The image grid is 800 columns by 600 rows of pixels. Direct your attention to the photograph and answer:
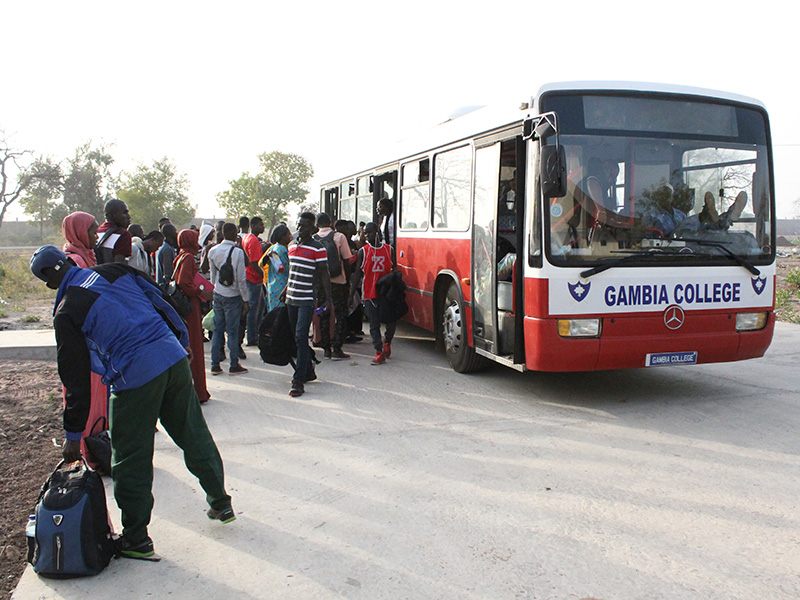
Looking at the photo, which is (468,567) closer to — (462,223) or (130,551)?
(130,551)

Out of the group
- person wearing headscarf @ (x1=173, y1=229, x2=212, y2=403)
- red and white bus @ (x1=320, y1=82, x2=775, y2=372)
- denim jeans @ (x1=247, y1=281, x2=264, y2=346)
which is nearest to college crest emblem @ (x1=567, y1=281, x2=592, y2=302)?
red and white bus @ (x1=320, y1=82, x2=775, y2=372)

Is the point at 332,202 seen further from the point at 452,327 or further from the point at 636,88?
the point at 636,88

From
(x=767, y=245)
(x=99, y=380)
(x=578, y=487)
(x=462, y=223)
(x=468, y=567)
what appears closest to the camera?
(x=468, y=567)

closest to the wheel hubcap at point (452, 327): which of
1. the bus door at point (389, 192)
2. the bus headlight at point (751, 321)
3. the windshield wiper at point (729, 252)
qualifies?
the bus door at point (389, 192)

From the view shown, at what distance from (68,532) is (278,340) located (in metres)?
4.03

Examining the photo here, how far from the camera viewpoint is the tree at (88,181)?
56713mm

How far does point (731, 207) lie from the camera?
6.39 metres

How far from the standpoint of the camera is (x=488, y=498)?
14.3 feet

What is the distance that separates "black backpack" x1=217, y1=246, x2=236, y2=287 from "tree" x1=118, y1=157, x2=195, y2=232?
5524cm

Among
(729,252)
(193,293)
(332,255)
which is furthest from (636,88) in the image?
(193,293)

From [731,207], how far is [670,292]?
3.63 feet

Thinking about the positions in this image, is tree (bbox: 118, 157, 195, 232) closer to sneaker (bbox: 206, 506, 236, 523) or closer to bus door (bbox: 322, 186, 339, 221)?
bus door (bbox: 322, 186, 339, 221)

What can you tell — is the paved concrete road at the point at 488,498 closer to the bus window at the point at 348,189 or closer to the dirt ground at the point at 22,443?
the dirt ground at the point at 22,443

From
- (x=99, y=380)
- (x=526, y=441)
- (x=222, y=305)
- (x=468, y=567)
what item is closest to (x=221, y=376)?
(x=222, y=305)
